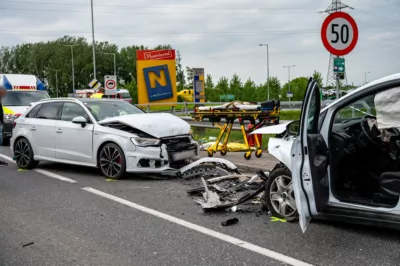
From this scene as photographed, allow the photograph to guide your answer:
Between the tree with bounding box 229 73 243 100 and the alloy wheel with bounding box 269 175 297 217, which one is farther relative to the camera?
the tree with bounding box 229 73 243 100

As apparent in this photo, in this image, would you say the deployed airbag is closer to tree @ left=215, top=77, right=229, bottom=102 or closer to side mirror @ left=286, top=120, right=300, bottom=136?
side mirror @ left=286, top=120, right=300, bottom=136

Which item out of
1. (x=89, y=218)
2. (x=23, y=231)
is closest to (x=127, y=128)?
(x=89, y=218)

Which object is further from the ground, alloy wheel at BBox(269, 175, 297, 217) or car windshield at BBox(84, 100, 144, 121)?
car windshield at BBox(84, 100, 144, 121)

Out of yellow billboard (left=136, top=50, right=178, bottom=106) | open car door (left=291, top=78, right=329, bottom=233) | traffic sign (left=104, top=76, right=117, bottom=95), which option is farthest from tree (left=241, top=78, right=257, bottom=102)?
open car door (left=291, top=78, right=329, bottom=233)

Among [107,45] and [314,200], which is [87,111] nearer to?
[314,200]

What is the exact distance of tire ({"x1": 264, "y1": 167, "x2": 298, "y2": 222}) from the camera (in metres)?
5.24

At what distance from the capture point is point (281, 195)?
17.6 ft

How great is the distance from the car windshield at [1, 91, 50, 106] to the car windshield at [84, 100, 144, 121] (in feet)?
25.7

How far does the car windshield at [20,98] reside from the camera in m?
16.1

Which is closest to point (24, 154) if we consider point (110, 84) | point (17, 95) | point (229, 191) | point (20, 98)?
point (229, 191)

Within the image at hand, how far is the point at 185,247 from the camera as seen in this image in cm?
457

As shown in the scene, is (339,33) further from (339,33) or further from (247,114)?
(247,114)

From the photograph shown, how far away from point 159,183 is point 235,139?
559cm

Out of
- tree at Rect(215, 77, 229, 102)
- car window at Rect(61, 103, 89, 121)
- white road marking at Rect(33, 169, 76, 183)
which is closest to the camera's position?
white road marking at Rect(33, 169, 76, 183)
